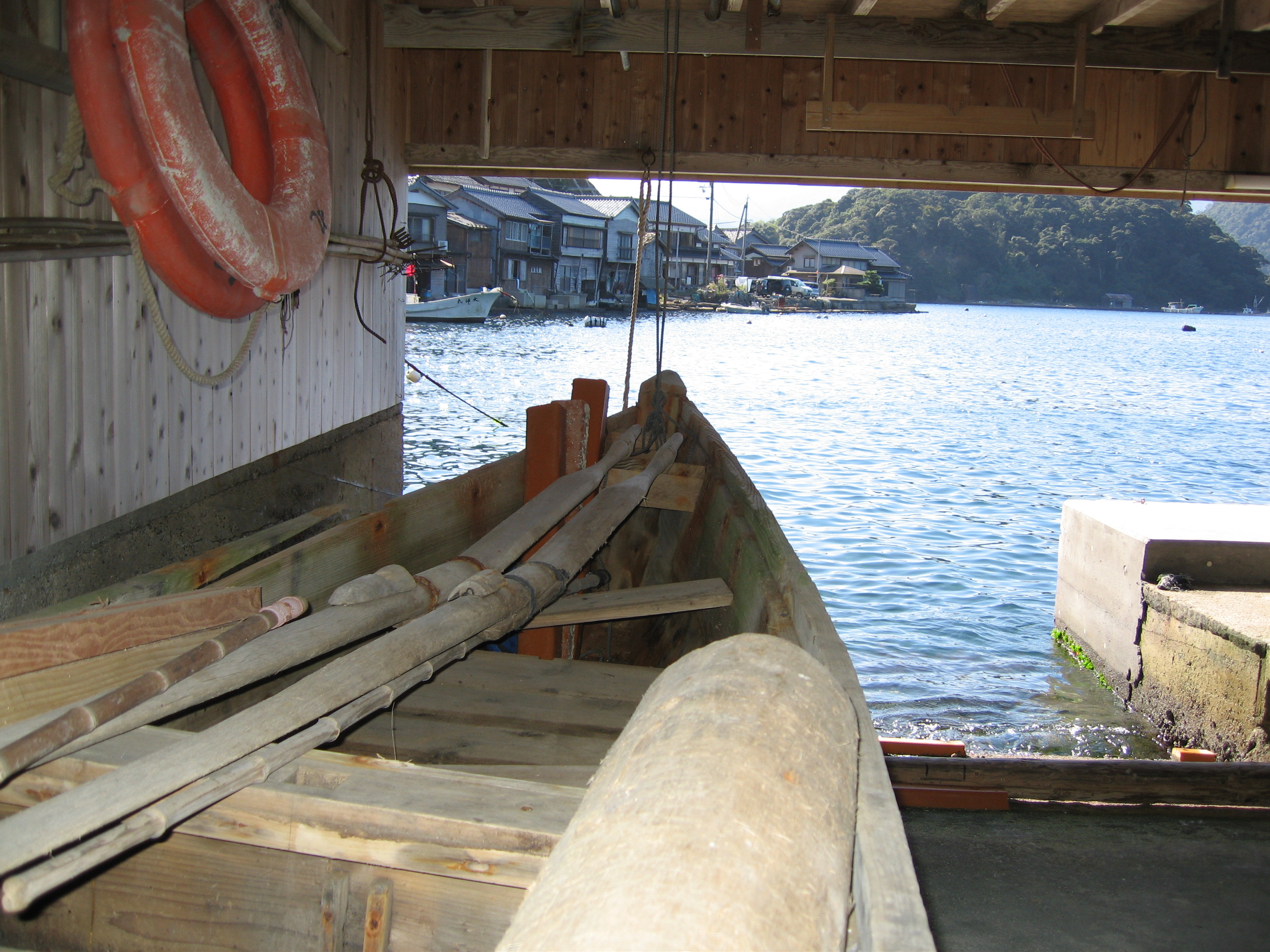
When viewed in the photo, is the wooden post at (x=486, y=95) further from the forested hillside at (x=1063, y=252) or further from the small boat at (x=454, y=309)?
the forested hillside at (x=1063, y=252)

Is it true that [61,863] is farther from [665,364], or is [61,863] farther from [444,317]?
[444,317]

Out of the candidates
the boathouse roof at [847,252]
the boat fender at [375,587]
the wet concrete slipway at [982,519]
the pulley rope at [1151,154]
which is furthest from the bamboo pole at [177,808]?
the boathouse roof at [847,252]

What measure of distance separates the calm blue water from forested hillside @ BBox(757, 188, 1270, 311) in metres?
57.6

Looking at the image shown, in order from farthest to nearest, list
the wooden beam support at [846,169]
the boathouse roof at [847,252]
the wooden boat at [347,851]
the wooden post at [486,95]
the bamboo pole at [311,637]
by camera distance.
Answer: the boathouse roof at [847,252] < the wooden beam support at [846,169] < the wooden post at [486,95] < the bamboo pole at [311,637] < the wooden boat at [347,851]

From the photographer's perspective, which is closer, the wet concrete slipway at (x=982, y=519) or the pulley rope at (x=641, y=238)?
the wet concrete slipway at (x=982, y=519)

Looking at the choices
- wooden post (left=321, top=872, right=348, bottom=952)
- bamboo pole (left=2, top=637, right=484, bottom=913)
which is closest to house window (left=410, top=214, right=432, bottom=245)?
bamboo pole (left=2, top=637, right=484, bottom=913)

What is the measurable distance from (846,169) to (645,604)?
3.95m

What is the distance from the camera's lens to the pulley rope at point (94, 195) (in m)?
2.50

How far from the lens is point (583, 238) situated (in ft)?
167

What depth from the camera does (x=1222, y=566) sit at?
5.39 metres

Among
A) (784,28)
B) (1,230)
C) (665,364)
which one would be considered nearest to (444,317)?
(665,364)

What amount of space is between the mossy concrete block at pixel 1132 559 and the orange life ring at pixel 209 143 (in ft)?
15.8

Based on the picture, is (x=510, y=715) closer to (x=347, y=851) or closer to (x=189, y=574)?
(x=189, y=574)

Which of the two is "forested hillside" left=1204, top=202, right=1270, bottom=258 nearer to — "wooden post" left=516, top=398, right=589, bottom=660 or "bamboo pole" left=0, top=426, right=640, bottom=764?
"wooden post" left=516, top=398, right=589, bottom=660
